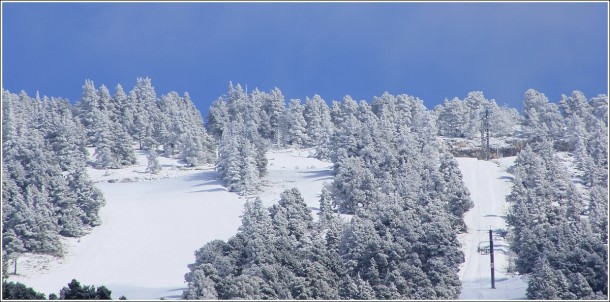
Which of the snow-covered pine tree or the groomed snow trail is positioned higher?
the snow-covered pine tree

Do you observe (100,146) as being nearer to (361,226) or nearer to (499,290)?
(361,226)

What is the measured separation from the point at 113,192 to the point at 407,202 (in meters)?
32.7

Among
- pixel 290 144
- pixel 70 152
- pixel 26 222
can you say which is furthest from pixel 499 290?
pixel 290 144

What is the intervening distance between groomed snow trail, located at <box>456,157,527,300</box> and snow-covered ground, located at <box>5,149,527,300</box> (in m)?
0.07

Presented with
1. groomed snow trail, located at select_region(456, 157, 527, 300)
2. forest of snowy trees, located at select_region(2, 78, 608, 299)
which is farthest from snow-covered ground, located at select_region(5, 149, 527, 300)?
forest of snowy trees, located at select_region(2, 78, 608, 299)

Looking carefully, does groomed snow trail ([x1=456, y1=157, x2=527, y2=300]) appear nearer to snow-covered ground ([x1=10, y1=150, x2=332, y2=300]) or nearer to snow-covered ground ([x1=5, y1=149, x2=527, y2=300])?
snow-covered ground ([x1=5, y1=149, x2=527, y2=300])

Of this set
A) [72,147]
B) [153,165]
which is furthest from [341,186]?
[72,147]

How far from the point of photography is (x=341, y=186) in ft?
228

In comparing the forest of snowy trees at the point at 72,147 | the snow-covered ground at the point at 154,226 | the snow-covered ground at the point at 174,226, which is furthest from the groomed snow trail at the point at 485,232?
the forest of snowy trees at the point at 72,147

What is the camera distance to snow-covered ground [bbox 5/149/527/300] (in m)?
56.4

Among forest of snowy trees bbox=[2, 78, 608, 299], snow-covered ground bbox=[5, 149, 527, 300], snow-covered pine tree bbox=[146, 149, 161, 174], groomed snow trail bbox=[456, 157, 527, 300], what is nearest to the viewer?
forest of snowy trees bbox=[2, 78, 608, 299]

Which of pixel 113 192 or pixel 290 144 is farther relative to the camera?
pixel 290 144

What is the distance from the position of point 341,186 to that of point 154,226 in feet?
51.7

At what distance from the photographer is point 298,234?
5734 cm
